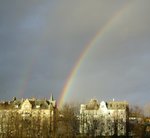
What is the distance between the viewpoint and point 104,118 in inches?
6722

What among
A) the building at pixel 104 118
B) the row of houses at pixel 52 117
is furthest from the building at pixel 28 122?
the building at pixel 104 118

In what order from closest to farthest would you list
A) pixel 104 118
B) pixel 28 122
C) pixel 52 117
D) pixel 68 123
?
pixel 68 123 → pixel 28 122 → pixel 52 117 → pixel 104 118

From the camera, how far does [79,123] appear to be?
149 m

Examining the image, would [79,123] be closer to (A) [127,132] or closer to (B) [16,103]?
(A) [127,132]

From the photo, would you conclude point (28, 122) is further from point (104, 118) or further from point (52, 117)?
point (104, 118)

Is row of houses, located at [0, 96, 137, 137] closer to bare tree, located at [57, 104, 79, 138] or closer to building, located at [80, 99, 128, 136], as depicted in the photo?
building, located at [80, 99, 128, 136]

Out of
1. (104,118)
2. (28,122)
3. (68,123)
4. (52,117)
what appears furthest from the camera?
(104,118)

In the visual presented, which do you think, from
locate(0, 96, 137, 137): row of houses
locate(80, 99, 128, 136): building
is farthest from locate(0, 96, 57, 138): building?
locate(80, 99, 128, 136): building

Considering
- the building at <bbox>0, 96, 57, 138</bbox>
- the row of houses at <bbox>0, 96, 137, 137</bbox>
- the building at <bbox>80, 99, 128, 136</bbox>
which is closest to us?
the building at <bbox>0, 96, 57, 138</bbox>

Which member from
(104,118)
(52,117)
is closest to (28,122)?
(52,117)

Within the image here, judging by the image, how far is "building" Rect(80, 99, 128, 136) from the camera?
153 metres

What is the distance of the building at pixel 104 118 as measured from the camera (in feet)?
503

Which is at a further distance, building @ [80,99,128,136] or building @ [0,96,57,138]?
building @ [80,99,128,136]

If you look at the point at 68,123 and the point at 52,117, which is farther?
the point at 52,117
